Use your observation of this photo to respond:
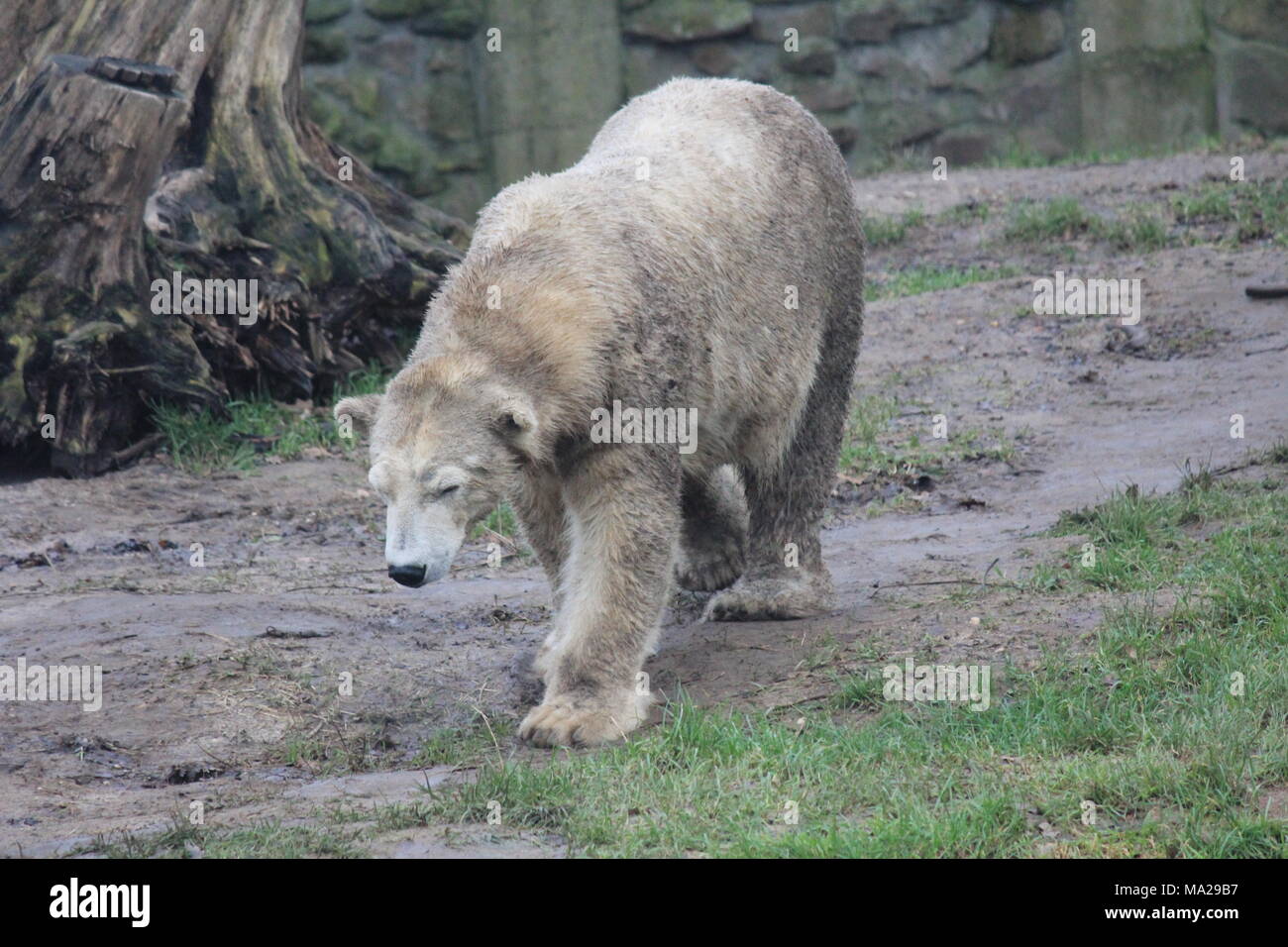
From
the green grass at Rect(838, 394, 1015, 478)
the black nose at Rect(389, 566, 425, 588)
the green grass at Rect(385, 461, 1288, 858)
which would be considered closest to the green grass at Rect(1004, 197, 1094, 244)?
the green grass at Rect(838, 394, 1015, 478)

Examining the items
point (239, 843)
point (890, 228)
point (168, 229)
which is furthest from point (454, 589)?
point (890, 228)

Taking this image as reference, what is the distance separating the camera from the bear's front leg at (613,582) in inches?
197

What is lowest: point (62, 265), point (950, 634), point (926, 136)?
point (950, 634)

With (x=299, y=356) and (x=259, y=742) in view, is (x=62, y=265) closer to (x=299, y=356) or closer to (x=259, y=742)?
(x=299, y=356)

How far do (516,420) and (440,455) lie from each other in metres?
0.25

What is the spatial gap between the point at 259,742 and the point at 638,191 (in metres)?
2.25

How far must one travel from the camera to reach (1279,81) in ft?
42.8

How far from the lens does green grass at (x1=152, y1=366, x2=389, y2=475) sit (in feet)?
28.1

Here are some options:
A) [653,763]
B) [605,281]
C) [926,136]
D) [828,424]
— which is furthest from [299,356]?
[926,136]

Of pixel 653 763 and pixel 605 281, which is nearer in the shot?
pixel 653 763

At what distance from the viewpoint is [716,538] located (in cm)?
664

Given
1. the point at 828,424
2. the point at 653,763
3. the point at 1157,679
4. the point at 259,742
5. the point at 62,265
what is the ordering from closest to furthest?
the point at 653,763
the point at 1157,679
the point at 259,742
the point at 828,424
the point at 62,265

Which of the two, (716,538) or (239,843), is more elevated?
(716,538)

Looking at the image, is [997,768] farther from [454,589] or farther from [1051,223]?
[1051,223]
